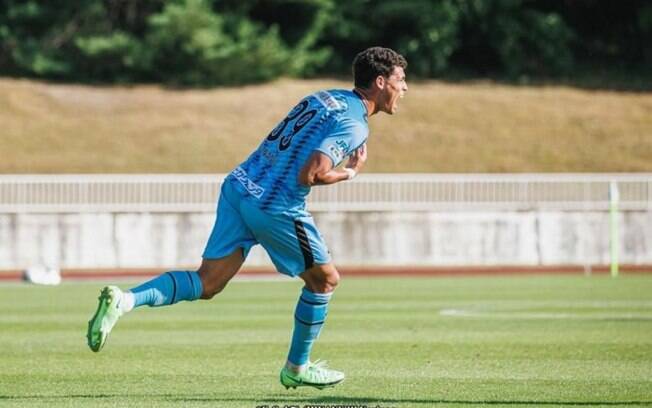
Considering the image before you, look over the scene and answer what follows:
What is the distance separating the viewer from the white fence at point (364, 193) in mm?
30391

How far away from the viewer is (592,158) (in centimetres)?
4291

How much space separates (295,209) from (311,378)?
111cm

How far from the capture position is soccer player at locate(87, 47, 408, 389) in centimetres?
860

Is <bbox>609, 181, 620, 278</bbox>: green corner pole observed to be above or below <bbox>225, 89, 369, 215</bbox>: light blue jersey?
below

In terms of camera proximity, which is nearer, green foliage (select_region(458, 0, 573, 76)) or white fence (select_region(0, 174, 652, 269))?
white fence (select_region(0, 174, 652, 269))

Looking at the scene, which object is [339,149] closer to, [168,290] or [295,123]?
[295,123]

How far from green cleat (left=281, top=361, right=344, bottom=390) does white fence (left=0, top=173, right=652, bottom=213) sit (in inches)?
826

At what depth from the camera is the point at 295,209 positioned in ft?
28.4

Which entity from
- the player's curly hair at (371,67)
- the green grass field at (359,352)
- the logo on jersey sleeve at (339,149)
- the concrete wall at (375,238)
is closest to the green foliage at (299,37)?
the concrete wall at (375,238)

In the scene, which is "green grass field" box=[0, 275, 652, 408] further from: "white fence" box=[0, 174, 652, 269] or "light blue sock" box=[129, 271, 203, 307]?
"white fence" box=[0, 174, 652, 269]

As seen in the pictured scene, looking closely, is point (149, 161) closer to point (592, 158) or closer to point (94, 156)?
point (94, 156)

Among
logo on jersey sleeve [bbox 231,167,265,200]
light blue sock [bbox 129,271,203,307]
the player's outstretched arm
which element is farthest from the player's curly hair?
light blue sock [bbox 129,271,203,307]

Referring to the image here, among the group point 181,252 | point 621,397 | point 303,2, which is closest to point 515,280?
point 181,252

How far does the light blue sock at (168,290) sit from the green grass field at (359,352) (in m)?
0.62
